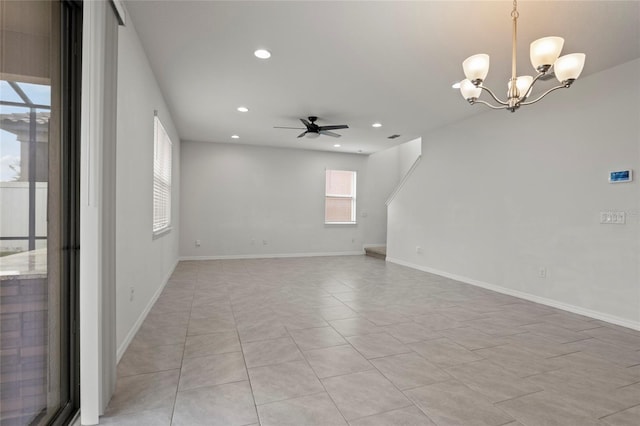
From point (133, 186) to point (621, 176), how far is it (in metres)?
5.06

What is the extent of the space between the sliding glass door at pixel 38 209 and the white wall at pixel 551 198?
4.99 metres

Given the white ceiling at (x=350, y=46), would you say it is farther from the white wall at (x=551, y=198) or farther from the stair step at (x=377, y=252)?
the stair step at (x=377, y=252)

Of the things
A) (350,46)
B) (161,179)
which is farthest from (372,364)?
(161,179)

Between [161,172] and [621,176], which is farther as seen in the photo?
[161,172]

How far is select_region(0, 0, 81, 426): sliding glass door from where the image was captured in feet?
4.09

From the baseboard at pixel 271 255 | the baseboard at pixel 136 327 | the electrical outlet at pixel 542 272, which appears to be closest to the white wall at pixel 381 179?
the baseboard at pixel 271 255

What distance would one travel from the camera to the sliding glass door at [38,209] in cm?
125

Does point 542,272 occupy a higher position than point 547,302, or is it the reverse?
point 542,272

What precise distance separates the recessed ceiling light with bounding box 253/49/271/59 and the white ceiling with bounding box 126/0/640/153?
0.23ft

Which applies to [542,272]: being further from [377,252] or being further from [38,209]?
[38,209]

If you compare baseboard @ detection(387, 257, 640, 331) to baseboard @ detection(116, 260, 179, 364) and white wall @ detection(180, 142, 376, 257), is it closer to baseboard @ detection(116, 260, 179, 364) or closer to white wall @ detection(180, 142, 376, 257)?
white wall @ detection(180, 142, 376, 257)

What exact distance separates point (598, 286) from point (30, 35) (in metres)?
5.30

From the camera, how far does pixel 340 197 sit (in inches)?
340

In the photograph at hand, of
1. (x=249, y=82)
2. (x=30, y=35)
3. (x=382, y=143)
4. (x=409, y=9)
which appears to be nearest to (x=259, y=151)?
(x=382, y=143)
